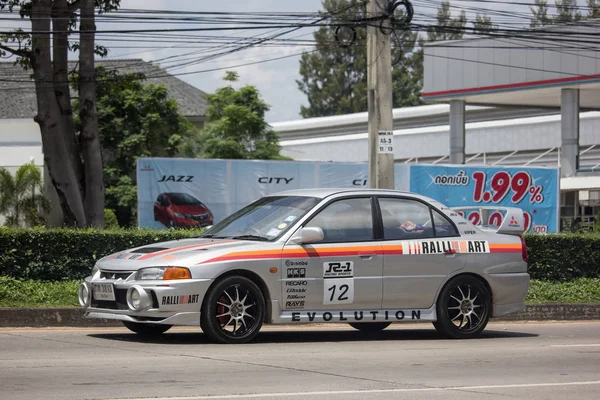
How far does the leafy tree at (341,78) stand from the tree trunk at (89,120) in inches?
2570

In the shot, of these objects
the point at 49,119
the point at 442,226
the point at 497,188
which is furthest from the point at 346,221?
the point at 497,188

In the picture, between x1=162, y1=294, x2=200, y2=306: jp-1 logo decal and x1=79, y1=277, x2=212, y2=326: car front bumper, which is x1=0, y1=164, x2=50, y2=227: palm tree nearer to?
x1=79, y1=277, x2=212, y2=326: car front bumper

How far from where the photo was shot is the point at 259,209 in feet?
38.7

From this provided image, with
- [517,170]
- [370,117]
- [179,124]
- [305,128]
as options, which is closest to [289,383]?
[370,117]

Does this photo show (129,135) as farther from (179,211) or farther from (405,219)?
(405,219)

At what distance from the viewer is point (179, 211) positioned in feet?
91.2

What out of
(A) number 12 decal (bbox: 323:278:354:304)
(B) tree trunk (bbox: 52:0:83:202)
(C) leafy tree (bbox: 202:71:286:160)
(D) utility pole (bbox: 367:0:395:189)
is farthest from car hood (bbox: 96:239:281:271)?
(C) leafy tree (bbox: 202:71:286:160)

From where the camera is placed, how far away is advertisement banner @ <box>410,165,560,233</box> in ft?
→ 101

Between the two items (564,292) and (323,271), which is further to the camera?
(564,292)

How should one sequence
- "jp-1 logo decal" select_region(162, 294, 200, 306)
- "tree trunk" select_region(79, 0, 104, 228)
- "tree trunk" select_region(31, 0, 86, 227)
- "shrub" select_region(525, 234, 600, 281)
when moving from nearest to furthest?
"jp-1 logo decal" select_region(162, 294, 200, 306), "shrub" select_region(525, 234, 600, 281), "tree trunk" select_region(31, 0, 86, 227), "tree trunk" select_region(79, 0, 104, 228)

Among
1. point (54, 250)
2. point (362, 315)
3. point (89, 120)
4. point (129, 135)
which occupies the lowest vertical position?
point (362, 315)

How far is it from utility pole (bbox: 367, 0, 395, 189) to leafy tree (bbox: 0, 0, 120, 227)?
6.84 meters

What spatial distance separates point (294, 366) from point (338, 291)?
2145mm

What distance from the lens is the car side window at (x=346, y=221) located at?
37.0 ft
